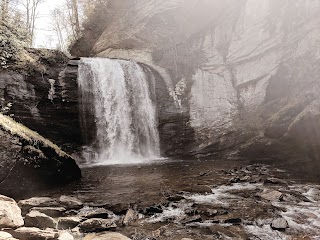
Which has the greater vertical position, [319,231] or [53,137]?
[53,137]

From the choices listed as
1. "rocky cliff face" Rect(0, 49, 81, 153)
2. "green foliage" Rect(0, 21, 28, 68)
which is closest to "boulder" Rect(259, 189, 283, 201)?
"rocky cliff face" Rect(0, 49, 81, 153)

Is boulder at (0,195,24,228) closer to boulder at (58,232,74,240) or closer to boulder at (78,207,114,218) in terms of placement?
boulder at (58,232,74,240)

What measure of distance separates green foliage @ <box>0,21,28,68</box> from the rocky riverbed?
974 centimetres

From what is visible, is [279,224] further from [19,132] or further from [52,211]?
[19,132]

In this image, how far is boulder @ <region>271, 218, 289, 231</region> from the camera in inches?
208

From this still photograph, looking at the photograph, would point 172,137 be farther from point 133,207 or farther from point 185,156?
point 133,207

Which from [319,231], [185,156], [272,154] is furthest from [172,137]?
[319,231]

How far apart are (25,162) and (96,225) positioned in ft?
13.3

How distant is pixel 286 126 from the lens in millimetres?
14047

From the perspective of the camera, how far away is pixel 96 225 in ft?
17.9

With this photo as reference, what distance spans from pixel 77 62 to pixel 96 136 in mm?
5117

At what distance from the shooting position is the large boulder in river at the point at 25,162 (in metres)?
7.80

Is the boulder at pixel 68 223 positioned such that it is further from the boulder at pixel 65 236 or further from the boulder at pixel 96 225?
the boulder at pixel 65 236

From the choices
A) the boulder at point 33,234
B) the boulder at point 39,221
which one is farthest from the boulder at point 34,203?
the boulder at point 33,234
